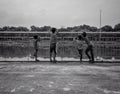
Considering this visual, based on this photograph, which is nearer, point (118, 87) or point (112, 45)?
point (118, 87)

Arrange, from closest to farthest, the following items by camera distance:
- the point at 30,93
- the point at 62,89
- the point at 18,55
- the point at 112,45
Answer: the point at 30,93 < the point at 62,89 < the point at 112,45 < the point at 18,55

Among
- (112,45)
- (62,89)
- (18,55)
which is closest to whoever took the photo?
(62,89)

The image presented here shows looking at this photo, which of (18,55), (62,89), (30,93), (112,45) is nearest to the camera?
(30,93)

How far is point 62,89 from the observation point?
3.87 metres

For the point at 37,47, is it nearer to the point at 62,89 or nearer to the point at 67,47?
the point at 67,47

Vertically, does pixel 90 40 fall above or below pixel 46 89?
above

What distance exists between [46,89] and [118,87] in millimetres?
1980

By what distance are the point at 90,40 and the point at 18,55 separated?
544 centimetres

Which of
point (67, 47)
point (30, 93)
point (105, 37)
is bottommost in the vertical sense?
point (30, 93)

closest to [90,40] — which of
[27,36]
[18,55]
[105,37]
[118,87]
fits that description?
[105,37]

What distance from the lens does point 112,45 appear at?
33.0ft

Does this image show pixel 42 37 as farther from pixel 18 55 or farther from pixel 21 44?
pixel 18 55

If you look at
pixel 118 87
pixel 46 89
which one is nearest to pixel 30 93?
pixel 46 89

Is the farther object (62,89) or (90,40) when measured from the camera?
(90,40)
